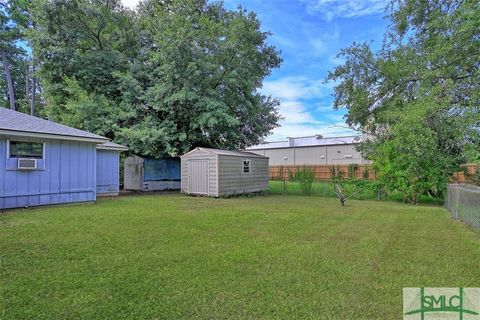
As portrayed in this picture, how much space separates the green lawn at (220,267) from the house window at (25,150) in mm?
2451

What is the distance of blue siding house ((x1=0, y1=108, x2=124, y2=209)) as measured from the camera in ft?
27.2

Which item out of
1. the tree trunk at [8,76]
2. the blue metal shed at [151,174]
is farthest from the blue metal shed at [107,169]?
the tree trunk at [8,76]

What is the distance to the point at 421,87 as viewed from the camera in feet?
38.1

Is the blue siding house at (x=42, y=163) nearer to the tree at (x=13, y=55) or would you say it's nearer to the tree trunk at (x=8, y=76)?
the tree at (x=13, y=55)

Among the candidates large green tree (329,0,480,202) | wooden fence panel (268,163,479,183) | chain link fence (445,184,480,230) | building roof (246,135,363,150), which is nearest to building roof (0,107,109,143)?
chain link fence (445,184,480,230)

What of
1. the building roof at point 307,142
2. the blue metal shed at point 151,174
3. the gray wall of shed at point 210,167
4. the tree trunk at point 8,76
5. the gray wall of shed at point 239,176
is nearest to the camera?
the gray wall of shed at point 210,167

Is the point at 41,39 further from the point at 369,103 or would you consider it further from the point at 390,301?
the point at 390,301

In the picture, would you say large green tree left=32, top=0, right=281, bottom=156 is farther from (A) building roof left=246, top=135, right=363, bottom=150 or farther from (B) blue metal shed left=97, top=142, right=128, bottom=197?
(A) building roof left=246, top=135, right=363, bottom=150

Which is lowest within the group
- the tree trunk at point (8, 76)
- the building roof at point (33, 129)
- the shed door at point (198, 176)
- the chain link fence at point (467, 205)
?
the chain link fence at point (467, 205)

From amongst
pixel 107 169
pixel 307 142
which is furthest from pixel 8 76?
pixel 307 142

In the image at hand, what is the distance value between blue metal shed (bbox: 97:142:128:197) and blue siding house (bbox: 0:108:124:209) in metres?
2.29

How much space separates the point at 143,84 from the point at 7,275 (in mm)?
14414

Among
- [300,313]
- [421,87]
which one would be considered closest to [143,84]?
[421,87]

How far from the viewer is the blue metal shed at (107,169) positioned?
41.3ft
